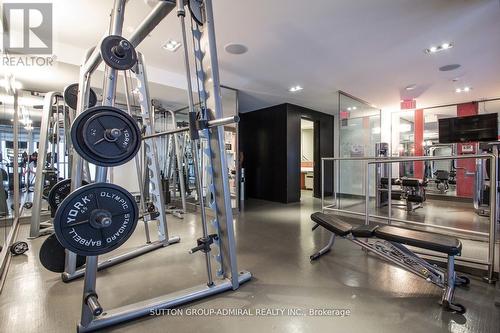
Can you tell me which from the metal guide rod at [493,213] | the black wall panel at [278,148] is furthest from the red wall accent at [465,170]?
the metal guide rod at [493,213]

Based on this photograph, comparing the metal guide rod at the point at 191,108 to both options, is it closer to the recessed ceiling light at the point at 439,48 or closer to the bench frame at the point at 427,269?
the bench frame at the point at 427,269

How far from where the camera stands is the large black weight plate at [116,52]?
61.6 inches

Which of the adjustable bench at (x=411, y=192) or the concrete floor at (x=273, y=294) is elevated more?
the adjustable bench at (x=411, y=192)

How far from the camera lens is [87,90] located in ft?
7.14

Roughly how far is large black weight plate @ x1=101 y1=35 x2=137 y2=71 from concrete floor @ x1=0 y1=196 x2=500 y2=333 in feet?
5.81

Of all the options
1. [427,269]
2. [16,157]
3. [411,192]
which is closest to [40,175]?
[16,157]

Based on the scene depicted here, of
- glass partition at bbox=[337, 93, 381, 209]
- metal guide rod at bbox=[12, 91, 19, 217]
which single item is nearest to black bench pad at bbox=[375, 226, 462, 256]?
glass partition at bbox=[337, 93, 381, 209]

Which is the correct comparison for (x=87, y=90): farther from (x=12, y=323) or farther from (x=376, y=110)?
(x=376, y=110)

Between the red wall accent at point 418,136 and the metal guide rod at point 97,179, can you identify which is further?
the red wall accent at point 418,136

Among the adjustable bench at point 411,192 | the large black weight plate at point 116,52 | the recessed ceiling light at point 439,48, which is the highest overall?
the recessed ceiling light at point 439,48

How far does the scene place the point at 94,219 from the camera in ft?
4.77

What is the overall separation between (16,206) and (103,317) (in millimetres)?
3707

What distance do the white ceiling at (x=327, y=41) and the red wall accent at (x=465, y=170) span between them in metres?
1.10

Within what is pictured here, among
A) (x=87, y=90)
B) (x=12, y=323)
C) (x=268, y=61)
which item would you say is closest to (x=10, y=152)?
(x=87, y=90)
